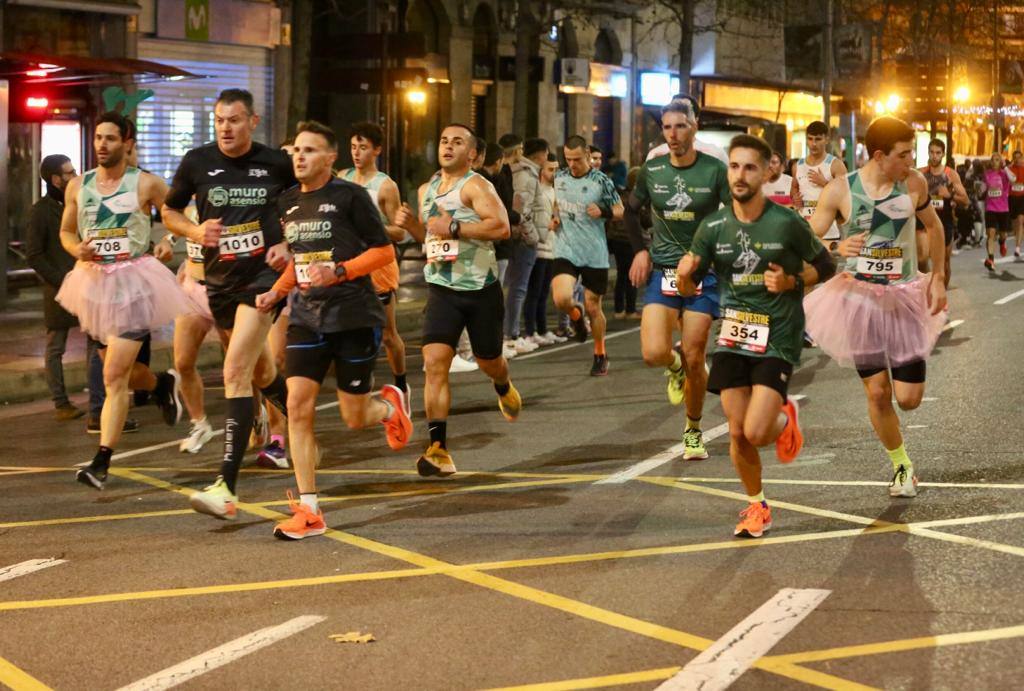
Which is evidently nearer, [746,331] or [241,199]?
[746,331]

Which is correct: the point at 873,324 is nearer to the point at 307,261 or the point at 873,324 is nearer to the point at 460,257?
the point at 460,257

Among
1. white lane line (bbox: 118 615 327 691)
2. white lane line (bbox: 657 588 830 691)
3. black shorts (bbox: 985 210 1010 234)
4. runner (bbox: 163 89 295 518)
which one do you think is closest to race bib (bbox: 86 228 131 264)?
runner (bbox: 163 89 295 518)

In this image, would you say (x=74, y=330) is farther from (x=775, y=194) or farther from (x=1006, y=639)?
(x=1006, y=639)

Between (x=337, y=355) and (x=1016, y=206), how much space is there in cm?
2354

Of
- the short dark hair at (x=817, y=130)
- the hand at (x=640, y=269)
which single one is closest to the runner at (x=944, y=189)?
the short dark hair at (x=817, y=130)

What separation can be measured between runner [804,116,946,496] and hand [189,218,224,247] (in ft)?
10.1

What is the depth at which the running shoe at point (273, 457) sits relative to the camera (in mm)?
9930

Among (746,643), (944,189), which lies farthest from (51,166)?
(944,189)

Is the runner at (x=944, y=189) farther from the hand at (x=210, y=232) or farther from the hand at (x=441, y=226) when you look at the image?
the hand at (x=210, y=232)

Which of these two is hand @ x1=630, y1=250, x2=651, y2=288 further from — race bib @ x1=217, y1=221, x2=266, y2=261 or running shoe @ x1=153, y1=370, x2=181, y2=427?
running shoe @ x1=153, y1=370, x2=181, y2=427

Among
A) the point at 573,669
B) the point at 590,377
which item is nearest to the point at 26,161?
the point at 590,377

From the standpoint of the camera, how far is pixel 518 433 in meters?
11.2

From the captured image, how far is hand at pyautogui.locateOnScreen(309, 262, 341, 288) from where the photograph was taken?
8039 millimetres

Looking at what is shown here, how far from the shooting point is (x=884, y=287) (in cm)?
883
